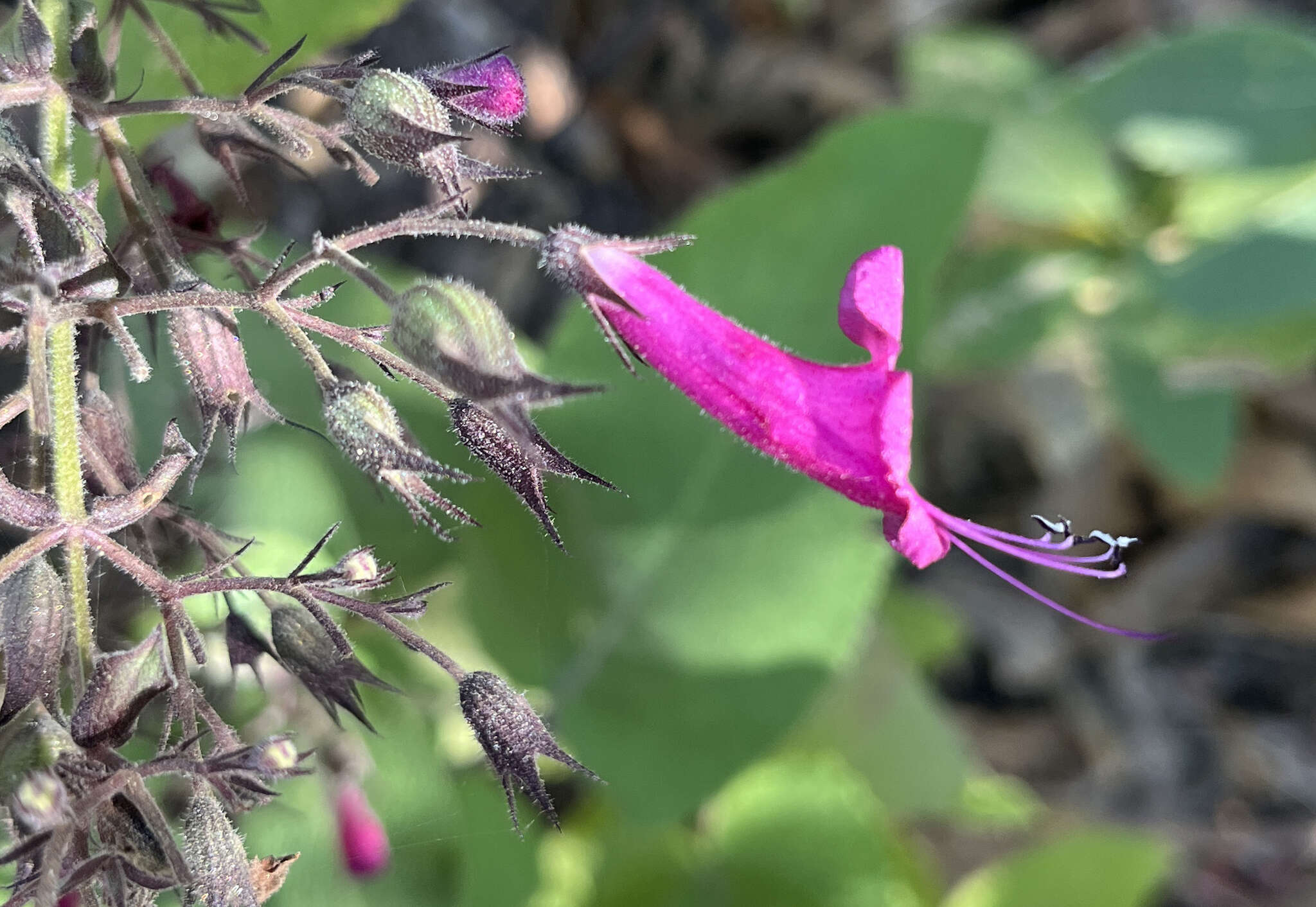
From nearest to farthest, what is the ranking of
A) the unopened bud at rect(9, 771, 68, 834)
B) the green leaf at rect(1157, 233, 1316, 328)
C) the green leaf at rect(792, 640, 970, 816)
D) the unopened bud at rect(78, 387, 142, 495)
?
the unopened bud at rect(9, 771, 68, 834)
the unopened bud at rect(78, 387, 142, 495)
the green leaf at rect(1157, 233, 1316, 328)
the green leaf at rect(792, 640, 970, 816)

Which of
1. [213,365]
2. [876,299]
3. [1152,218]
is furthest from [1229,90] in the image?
[213,365]

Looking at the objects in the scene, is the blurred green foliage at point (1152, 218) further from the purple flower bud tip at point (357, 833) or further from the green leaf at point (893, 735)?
the purple flower bud tip at point (357, 833)

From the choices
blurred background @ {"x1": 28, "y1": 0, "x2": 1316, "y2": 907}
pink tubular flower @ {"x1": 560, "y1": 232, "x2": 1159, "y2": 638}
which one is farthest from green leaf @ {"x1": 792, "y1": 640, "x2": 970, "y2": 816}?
pink tubular flower @ {"x1": 560, "y1": 232, "x2": 1159, "y2": 638}

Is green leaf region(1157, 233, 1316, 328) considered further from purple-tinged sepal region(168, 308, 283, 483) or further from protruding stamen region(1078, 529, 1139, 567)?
purple-tinged sepal region(168, 308, 283, 483)

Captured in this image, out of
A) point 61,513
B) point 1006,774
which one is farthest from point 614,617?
point 1006,774

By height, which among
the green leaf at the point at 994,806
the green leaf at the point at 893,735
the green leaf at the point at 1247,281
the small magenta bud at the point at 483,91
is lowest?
the green leaf at the point at 994,806

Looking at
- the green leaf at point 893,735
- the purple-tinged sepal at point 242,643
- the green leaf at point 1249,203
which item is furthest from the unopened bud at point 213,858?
the green leaf at point 1249,203

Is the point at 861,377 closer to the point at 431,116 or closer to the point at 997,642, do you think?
the point at 431,116
